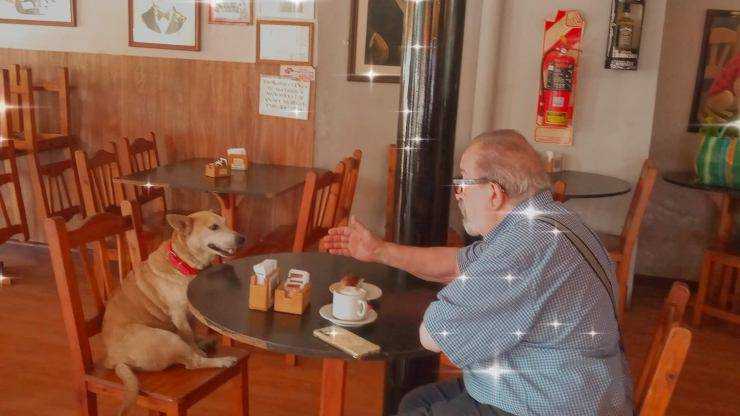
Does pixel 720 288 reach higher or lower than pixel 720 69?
lower

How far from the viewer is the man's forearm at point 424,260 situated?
2.06m

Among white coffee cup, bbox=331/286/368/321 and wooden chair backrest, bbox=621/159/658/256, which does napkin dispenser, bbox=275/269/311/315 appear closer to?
white coffee cup, bbox=331/286/368/321

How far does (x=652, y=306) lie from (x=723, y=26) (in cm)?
175

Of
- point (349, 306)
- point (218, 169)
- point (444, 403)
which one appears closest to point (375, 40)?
point (218, 169)

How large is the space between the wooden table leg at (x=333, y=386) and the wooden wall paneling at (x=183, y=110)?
243cm

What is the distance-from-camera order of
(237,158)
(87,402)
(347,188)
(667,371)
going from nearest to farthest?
(667,371)
(87,402)
(347,188)
(237,158)

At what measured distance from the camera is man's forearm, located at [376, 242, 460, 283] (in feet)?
6.75

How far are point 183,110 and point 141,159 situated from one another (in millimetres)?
456

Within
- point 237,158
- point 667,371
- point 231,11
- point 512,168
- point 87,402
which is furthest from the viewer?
point 231,11

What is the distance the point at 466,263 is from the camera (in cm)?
194

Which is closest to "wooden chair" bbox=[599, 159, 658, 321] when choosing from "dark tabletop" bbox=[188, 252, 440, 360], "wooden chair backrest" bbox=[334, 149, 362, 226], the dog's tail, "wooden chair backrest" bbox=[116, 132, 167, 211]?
"wooden chair backrest" bbox=[334, 149, 362, 226]

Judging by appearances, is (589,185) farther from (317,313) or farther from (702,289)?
(317,313)

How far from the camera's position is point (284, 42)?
4.18 m

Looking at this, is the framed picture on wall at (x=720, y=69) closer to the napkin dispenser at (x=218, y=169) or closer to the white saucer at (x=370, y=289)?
the napkin dispenser at (x=218, y=169)
